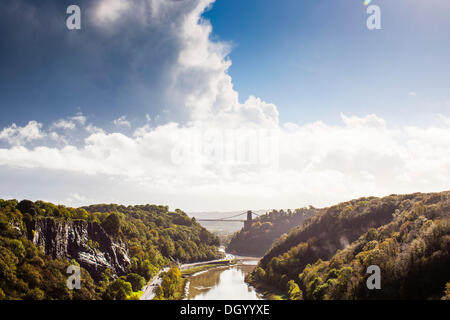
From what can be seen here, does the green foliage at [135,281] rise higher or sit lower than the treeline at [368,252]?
lower

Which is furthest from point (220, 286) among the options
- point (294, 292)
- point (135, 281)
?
point (294, 292)

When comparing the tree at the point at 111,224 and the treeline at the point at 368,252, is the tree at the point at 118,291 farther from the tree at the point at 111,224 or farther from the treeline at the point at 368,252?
the treeline at the point at 368,252

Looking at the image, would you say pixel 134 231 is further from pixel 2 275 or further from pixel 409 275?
pixel 409 275

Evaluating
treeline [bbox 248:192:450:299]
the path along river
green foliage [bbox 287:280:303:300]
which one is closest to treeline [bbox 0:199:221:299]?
the path along river

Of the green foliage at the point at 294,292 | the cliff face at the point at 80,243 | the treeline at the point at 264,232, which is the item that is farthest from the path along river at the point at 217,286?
the treeline at the point at 264,232

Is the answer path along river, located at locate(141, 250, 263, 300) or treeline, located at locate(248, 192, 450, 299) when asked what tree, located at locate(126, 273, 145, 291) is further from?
treeline, located at locate(248, 192, 450, 299)

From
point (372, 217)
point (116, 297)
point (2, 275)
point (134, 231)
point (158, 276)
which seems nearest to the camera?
point (2, 275)
